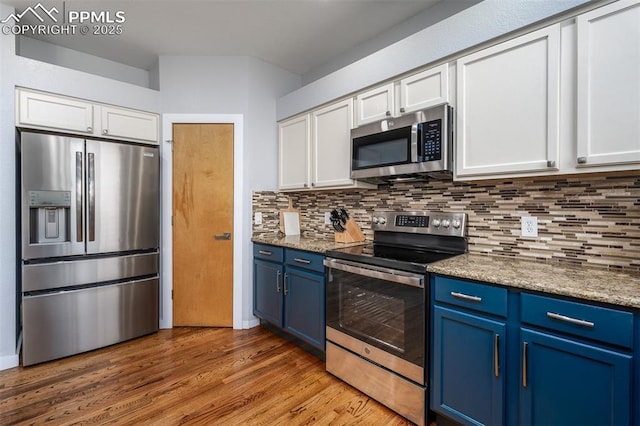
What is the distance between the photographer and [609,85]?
4.52 feet

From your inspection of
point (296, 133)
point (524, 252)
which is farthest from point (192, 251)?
point (524, 252)

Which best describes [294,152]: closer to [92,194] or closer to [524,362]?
[92,194]

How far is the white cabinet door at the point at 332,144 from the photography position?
8.50ft

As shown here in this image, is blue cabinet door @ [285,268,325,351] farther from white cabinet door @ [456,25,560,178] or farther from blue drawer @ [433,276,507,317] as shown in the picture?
white cabinet door @ [456,25,560,178]

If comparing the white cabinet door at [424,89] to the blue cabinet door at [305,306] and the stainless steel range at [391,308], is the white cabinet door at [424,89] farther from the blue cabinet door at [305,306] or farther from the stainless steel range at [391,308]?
the blue cabinet door at [305,306]

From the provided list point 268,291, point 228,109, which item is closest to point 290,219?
point 268,291

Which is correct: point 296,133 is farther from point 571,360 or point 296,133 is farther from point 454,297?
point 571,360

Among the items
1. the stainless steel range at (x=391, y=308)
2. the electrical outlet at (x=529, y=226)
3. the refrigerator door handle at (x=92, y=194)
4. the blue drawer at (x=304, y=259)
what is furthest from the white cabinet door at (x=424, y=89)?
the refrigerator door handle at (x=92, y=194)

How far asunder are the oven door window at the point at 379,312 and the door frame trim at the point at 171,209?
125 centimetres

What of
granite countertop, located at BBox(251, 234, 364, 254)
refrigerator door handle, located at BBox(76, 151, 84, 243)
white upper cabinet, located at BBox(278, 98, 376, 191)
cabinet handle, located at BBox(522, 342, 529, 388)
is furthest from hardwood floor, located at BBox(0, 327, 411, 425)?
white upper cabinet, located at BBox(278, 98, 376, 191)

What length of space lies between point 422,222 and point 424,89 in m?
0.93

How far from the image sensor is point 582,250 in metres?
1.67

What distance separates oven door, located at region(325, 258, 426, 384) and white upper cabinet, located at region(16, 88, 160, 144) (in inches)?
86.7

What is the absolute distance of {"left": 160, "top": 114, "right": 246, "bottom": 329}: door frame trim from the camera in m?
3.06
